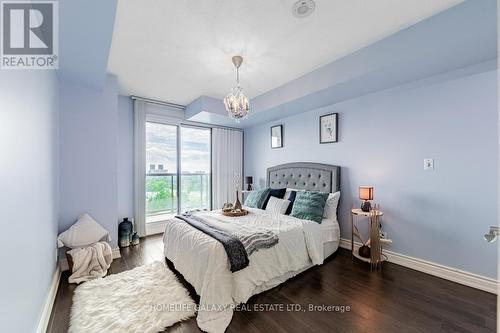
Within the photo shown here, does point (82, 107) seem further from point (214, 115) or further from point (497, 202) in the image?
point (497, 202)

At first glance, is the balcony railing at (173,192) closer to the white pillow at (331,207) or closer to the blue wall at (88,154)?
the blue wall at (88,154)

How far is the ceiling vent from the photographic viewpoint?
5.65 feet

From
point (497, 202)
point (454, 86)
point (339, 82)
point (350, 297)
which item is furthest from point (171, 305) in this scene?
point (454, 86)

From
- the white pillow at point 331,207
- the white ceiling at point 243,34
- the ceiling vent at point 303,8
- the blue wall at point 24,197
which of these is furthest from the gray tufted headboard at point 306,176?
the blue wall at point 24,197

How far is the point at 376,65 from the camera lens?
89.7 inches

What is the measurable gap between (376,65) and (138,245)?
4412 mm

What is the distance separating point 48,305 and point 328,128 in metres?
4.17

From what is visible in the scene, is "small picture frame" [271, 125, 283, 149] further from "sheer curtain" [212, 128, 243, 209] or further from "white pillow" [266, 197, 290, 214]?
"white pillow" [266, 197, 290, 214]

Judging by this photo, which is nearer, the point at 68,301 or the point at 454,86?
the point at 68,301

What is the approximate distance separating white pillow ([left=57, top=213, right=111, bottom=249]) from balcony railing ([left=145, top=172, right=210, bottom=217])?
144cm

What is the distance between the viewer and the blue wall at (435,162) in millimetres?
2168

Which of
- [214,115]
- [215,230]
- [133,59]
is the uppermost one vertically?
[133,59]

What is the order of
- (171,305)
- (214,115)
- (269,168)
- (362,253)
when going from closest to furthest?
1. (171,305)
2. (362,253)
3. (214,115)
4. (269,168)

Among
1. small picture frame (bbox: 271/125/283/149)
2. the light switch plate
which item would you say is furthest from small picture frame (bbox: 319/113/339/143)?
the light switch plate
